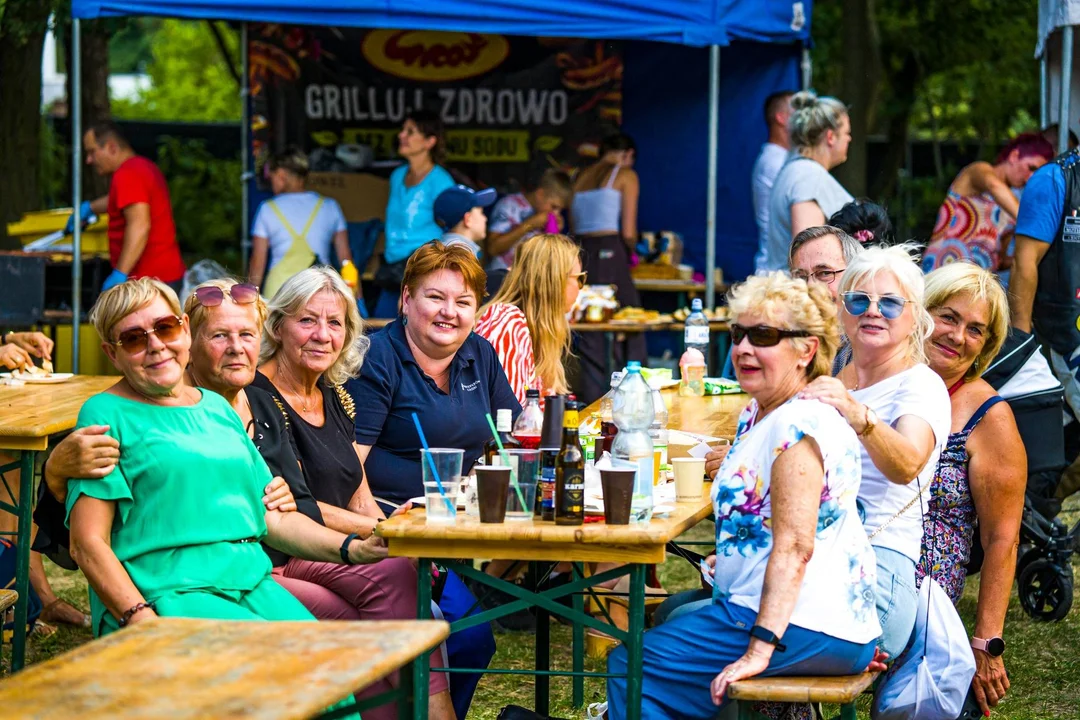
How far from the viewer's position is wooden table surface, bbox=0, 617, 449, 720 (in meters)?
2.12

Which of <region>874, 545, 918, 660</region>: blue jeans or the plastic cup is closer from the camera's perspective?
<region>874, 545, 918, 660</region>: blue jeans

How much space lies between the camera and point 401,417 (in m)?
4.41

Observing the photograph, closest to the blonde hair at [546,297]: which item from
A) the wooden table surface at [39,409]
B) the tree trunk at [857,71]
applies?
the wooden table surface at [39,409]

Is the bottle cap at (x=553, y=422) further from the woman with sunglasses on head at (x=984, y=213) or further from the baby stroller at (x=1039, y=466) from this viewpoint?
the woman with sunglasses on head at (x=984, y=213)

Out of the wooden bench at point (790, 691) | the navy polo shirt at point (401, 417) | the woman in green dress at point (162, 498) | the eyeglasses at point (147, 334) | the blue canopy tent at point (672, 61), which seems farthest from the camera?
the blue canopy tent at point (672, 61)

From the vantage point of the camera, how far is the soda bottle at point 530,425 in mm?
3609

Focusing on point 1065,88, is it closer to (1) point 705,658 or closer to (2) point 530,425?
(2) point 530,425

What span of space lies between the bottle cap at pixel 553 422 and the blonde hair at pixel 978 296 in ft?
4.57

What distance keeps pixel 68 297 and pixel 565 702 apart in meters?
6.25

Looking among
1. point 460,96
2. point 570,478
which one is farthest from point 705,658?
point 460,96

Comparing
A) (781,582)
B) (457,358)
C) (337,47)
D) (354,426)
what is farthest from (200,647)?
(337,47)

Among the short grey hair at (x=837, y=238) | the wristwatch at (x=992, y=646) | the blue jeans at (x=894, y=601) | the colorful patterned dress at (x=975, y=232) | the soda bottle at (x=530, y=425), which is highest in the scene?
the colorful patterned dress at (x=975, y=232)

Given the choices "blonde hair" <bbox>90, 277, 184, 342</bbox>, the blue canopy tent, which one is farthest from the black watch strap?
the blue canopy tent

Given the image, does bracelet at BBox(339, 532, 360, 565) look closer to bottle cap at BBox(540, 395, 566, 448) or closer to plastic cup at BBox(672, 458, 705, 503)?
bottle cap at BBox(540, 395, 566, 448)
